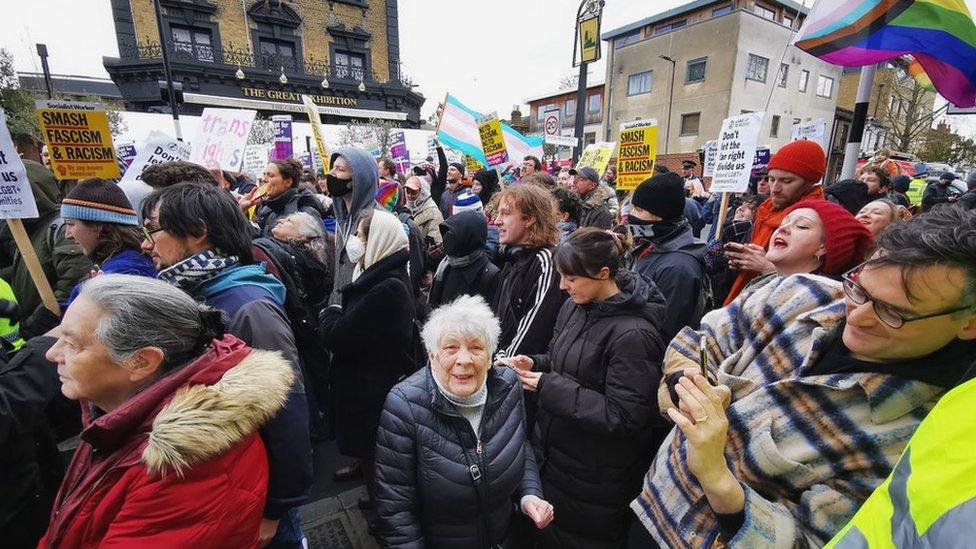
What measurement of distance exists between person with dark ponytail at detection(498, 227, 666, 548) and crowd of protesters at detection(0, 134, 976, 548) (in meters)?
0.01

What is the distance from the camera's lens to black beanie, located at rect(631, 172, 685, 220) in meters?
2.92

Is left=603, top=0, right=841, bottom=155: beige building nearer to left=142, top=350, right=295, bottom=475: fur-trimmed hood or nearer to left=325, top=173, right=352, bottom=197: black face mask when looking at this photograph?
left=325, top=173, right=352, bottom=197: black face mask

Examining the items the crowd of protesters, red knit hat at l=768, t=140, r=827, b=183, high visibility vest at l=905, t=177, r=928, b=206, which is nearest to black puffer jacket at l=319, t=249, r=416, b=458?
the crowd of protesters

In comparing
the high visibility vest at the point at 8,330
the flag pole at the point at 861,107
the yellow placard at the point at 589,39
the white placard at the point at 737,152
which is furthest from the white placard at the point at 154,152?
the yellow placard at the point at 589,39

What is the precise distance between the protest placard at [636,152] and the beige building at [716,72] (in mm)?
28385

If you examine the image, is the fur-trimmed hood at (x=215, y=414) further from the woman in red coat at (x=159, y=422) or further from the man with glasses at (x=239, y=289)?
the man with glasses at (x=239, y=289)

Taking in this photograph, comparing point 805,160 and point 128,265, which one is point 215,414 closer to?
point 128,265

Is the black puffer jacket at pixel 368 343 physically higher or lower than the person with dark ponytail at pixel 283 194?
lower

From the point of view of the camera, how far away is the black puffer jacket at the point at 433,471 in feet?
6.23

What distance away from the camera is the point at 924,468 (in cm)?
64

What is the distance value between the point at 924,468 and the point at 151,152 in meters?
6.76

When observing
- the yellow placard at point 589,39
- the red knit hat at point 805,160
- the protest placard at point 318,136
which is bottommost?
the red knit hat at point 805,160

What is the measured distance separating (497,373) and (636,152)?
466cm

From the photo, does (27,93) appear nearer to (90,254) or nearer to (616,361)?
(90,254)
